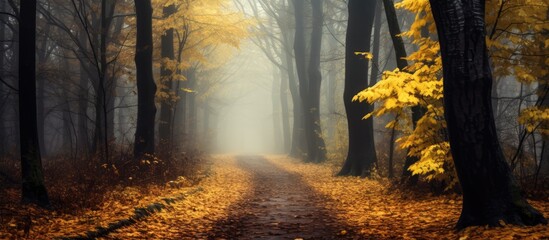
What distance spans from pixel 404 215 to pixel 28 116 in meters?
7.18

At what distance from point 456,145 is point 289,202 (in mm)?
5085

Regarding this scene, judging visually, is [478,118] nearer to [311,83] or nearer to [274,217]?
[274,217]

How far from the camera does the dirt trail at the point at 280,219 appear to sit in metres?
6.54

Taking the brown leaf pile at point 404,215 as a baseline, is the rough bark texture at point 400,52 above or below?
above

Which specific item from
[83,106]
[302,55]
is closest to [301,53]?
[302,55]

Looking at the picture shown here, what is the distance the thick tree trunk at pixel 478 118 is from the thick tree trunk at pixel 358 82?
8950 millimetres

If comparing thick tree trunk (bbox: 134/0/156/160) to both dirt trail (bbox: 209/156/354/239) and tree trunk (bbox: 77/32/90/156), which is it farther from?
dirt trail (bbox: 209/156/354/239)

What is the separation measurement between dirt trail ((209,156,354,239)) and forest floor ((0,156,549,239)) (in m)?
0.02

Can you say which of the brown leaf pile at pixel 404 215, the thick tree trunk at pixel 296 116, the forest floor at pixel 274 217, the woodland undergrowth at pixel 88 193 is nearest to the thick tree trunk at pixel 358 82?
the brown leaf pile at pixel 404 215

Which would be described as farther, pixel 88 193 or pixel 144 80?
pixel 144 80

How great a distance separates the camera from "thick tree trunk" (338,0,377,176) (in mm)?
14508

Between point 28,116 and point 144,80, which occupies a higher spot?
point 144,80

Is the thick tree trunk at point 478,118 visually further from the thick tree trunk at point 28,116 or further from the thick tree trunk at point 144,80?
the thick tree trunk at point 144,80

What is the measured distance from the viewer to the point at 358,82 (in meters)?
14.7
